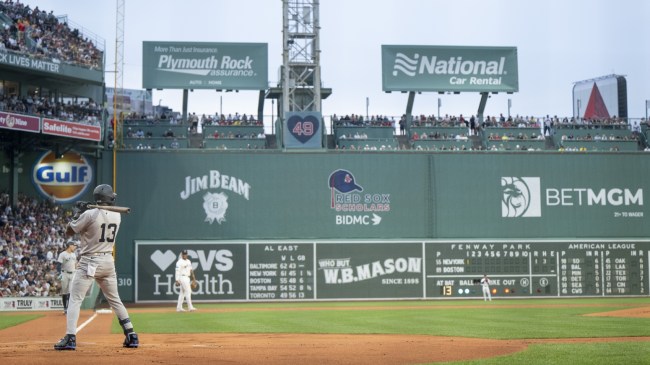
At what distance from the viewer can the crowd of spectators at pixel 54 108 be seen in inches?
1459

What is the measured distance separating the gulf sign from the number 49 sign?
8.61 meters

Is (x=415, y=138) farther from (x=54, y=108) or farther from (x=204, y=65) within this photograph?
(x=54, y=108)

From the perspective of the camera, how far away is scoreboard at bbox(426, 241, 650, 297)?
128ft

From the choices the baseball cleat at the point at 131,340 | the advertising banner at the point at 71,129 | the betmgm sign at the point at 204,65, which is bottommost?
the baseball cleat at the point at 131,340

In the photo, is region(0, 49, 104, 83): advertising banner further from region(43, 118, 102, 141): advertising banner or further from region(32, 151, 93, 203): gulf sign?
region(32, 151, 93, 203): gulf sign

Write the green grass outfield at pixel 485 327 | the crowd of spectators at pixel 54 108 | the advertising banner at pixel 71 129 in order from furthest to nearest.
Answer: the crowd of spectators at pixel 54 108 → the advertising banner at pixel 71 129 → the green grass outfield at pixel 485 327

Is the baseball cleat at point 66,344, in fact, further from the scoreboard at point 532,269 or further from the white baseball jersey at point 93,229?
the scoreboard at point 532,269

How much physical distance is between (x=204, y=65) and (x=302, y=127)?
20.2ft

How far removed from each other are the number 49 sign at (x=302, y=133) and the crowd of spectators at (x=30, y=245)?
32.7 ft

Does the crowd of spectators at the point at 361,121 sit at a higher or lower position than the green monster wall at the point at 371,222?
higher

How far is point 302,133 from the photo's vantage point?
40469mm

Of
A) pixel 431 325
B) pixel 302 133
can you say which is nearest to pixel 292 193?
pixel 302 133

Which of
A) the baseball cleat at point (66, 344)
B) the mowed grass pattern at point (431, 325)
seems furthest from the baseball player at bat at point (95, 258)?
the mowed grass pattern at point (431, 325)

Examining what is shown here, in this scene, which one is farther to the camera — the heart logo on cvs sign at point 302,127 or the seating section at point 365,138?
the seating section at point 365,138
